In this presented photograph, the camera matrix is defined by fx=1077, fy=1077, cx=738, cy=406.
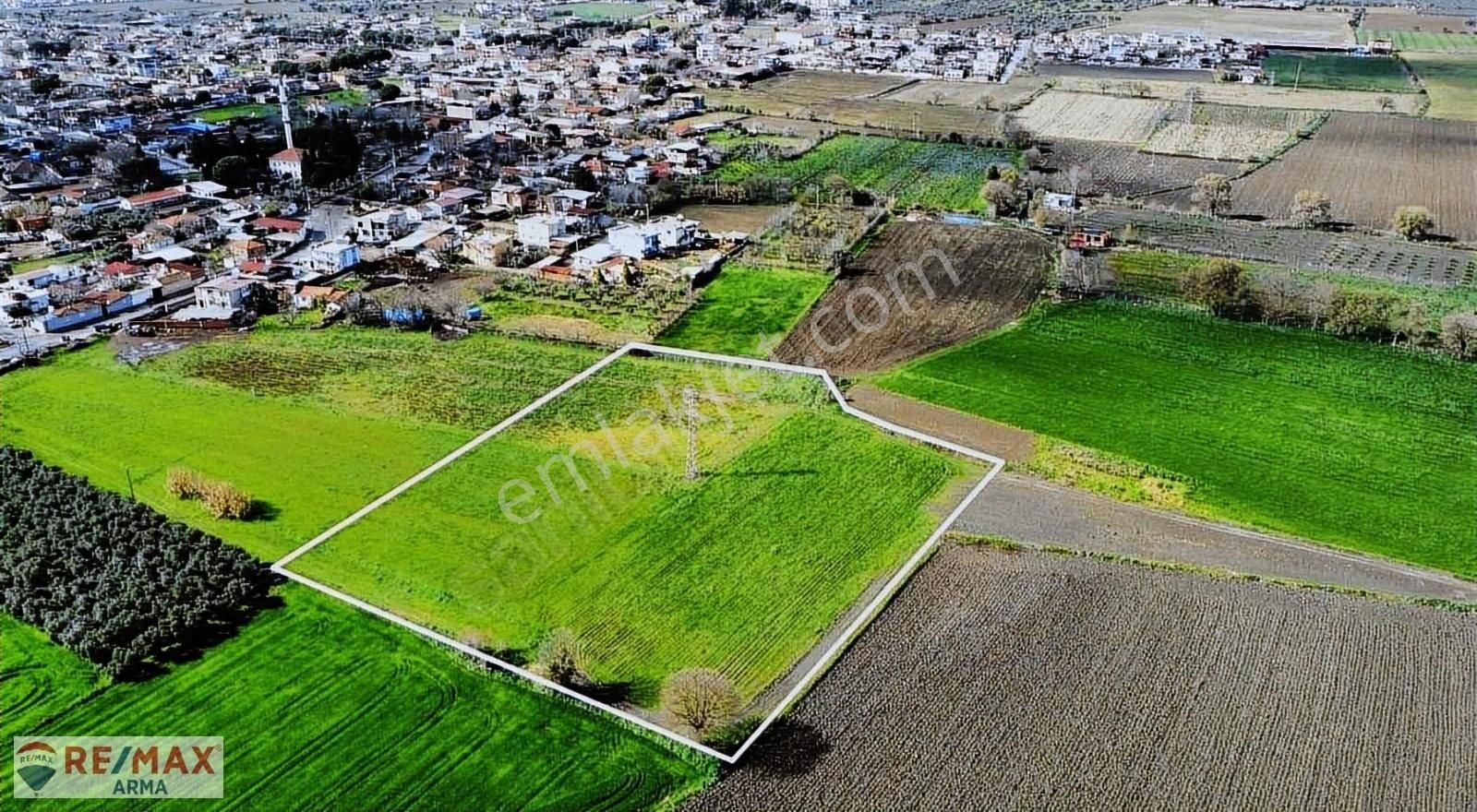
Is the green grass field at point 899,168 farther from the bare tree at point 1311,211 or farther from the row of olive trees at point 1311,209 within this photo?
the bare tree at point 1311,211

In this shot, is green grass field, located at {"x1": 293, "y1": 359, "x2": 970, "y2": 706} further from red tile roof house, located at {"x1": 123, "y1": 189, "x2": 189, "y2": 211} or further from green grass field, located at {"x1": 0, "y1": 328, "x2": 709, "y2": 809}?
red tile roof house, located at {"x1": 123, "y1": 189, "x2": 189, "y2": 211}

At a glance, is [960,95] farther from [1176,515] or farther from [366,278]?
[1176,515]

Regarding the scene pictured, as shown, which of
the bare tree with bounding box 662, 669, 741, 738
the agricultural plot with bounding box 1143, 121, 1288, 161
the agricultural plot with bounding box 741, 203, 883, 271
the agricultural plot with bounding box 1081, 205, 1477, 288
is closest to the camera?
the bare tree with bounding box 662, 669, 741, 738

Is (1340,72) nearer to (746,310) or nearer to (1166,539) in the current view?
(746,310)

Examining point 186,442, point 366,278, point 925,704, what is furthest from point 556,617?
point 366,278

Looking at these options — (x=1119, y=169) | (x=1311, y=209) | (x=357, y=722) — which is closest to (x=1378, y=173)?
(x=1311, y=209)

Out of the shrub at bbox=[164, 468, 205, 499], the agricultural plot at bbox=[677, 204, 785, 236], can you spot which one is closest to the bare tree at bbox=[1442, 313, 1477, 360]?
the agricultural plot at bbox=[677, 204, 785, 236]

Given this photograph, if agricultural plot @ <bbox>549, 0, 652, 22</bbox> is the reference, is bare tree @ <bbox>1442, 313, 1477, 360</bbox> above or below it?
below
